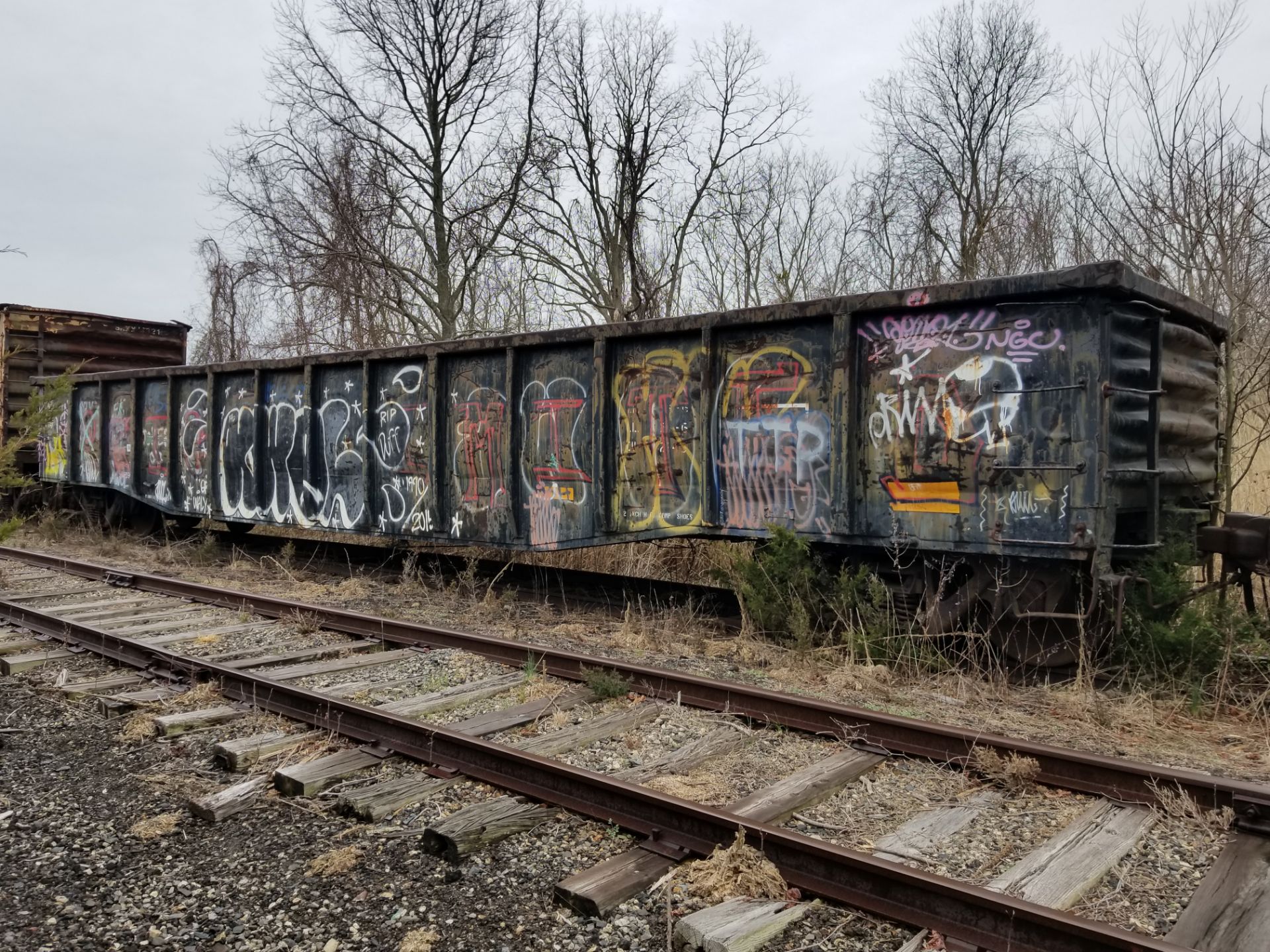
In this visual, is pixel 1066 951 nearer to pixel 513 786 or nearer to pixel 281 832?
pixel 513 786

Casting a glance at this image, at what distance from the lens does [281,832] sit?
3.84 metres

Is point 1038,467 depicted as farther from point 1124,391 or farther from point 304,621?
point 304,621

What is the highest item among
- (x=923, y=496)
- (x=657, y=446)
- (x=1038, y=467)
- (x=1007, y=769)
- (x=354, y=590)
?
(x=657, y=446)

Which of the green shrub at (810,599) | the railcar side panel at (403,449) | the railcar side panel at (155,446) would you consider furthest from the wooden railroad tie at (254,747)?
the railcar side panel at (155,446)

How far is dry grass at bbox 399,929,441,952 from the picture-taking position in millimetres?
2928

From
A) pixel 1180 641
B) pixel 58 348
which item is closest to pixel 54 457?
pixel 58 348

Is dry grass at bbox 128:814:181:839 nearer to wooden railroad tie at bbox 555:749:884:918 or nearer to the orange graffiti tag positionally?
wooden railroad tie at bbox 555:749:884:918

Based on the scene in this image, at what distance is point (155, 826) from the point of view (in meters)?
3.86

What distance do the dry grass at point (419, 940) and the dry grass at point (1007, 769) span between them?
2.61 metres

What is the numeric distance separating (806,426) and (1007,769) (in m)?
3.51

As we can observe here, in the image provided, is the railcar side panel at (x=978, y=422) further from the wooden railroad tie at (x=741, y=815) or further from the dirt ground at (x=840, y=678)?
the wooden railroad tie at (x=741, y=815)

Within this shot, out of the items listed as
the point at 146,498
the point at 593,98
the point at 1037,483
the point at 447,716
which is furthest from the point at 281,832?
the point at 593,98

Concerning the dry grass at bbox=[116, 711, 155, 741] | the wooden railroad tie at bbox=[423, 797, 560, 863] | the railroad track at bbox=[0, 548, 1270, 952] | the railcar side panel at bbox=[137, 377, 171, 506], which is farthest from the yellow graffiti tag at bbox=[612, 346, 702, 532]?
the railcar side panel at bbox=[137, 377, 171, 506]

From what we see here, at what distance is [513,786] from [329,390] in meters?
8.26
